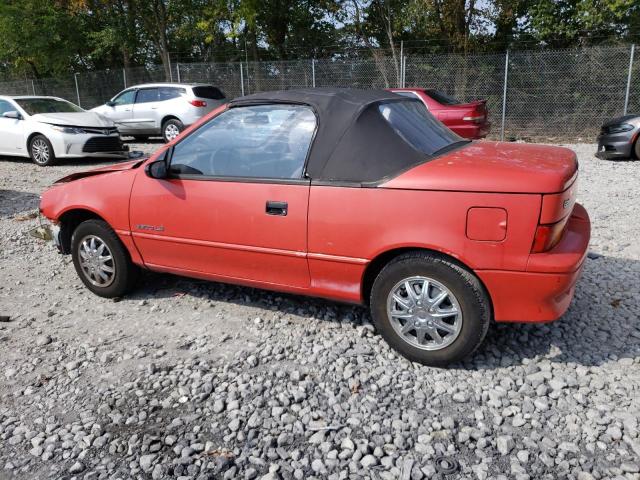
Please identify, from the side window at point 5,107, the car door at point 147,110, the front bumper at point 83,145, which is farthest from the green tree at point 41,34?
the front bumper at point 83,145

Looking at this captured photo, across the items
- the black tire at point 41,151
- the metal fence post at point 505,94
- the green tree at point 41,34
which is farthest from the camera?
the green tree at point 41,34

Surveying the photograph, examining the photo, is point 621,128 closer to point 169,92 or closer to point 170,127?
point 170,127

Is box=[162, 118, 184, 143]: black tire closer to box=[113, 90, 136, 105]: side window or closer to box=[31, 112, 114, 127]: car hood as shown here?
box=[113, 90, 136, 105]: side window

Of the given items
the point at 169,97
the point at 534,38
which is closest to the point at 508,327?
the point at 169,97

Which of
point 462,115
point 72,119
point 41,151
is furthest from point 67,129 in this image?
point 462,115

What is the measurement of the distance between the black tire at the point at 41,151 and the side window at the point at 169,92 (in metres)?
3.99

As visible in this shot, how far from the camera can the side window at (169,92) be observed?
14.5m

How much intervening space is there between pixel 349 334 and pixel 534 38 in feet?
57.2

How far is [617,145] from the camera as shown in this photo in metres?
10.8

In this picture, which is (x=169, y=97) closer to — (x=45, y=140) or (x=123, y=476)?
(x=45, y=140)

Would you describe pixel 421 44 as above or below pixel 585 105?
above

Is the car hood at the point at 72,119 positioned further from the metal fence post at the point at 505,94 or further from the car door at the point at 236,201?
the metal fence post at the point at 505,94

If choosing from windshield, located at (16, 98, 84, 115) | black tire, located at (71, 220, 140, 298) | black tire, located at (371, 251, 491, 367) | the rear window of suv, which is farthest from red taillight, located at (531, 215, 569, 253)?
the rear window of suv

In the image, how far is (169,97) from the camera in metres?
14.6
